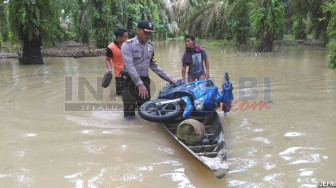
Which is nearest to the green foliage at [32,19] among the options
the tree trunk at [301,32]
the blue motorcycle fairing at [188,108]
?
the blue motorcycle fairing at [188,108]

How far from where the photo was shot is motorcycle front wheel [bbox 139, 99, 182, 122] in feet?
15.6

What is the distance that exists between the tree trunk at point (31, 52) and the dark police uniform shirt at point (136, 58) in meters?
11.2

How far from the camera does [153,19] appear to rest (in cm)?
2806

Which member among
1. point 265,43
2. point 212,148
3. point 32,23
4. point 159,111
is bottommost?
point 212,148

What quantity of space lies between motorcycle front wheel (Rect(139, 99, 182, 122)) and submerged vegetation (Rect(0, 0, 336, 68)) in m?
7.95

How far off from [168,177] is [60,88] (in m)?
6.12

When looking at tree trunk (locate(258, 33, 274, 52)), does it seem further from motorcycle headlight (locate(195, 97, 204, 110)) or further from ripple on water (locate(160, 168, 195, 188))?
ripple on water (locate(160, 168, 195, 188))

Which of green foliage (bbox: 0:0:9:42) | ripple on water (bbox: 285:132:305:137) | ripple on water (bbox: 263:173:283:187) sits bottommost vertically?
ripple on water (bbox: 263:173:283:187)

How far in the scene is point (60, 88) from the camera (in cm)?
877

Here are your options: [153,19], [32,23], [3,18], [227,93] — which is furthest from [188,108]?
[153,19]

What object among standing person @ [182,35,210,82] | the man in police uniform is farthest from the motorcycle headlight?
standing person @ [182,35,210,82]

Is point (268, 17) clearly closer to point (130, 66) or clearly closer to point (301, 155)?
point (130, 66)

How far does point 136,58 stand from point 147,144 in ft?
4.96

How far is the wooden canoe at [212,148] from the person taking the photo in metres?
3.27
